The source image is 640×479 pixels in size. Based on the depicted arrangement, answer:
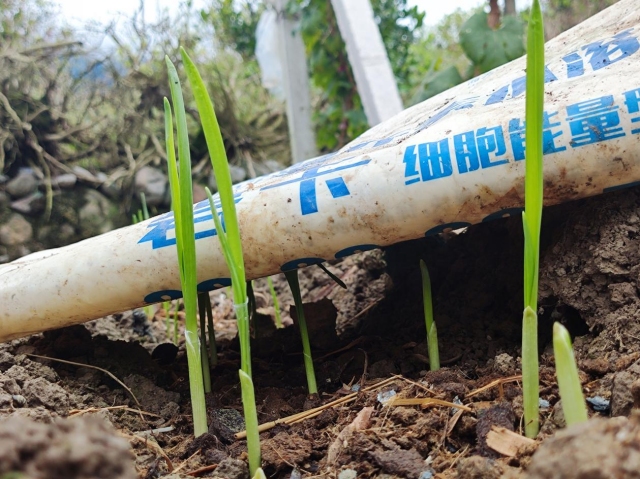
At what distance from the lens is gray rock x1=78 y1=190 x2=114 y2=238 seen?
2984mm

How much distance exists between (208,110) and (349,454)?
46 centimetres

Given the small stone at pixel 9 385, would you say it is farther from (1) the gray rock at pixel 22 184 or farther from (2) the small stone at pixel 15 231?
(1) the gray rock at pixel 22 184

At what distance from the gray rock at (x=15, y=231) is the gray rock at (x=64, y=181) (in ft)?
0.78

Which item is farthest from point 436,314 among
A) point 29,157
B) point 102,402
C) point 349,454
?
point 29,157

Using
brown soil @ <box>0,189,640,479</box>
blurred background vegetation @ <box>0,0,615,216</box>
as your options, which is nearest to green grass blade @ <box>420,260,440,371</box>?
brown soil @ <box>0,189,640,479</box>

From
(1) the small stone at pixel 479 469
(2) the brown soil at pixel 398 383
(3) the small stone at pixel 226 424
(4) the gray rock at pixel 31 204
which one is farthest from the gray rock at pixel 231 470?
(4) the gray rock at pixel 31 204

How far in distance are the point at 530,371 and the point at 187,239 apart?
1.53 ft

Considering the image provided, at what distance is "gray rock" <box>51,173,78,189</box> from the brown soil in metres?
1.83

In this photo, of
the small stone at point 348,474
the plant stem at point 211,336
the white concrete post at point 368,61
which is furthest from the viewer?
the white concrete post at point 368,61

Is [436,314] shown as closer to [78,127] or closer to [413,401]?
[413,401]

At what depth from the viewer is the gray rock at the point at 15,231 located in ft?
9.20

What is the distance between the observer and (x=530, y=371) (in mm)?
648

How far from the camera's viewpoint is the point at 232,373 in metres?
1.14

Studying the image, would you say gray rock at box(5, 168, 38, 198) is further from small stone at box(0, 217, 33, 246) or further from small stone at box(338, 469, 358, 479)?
small stone at box(338, 469, 358, 479)
